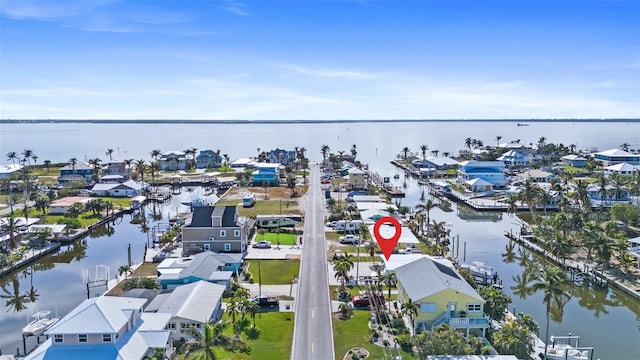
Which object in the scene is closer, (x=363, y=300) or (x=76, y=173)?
(x=363, y=300)

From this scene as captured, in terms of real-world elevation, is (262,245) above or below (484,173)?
below

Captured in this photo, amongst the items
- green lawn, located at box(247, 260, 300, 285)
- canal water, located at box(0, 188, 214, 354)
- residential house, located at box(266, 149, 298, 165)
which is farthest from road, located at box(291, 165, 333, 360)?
residential house, located at box(266, 149, 298, 165)

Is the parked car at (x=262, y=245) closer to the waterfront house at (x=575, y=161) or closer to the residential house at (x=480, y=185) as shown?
the residential house at (x=480, y=185)

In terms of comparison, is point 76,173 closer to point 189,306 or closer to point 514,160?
point 189,306

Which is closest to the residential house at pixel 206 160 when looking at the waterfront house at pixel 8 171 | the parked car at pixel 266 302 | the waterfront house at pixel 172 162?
the waterfront house at pixel 172 162

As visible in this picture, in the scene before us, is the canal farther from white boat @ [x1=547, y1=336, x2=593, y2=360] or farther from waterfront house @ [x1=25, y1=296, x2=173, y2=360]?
waterfront house @ [x1=25, y1=296, x2=173, y2=360]

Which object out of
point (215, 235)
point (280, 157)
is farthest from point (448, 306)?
point (280, 157)
